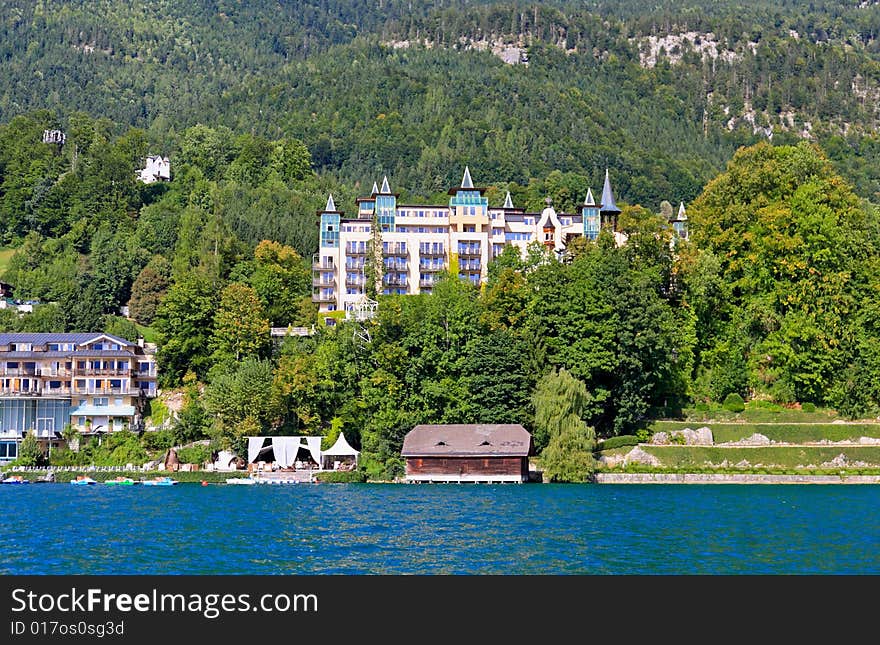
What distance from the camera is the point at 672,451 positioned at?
9238 cm

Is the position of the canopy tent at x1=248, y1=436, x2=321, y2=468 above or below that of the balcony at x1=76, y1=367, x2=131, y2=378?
below

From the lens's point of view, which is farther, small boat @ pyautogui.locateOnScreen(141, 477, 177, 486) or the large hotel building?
the large hotel building

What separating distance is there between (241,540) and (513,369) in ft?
142

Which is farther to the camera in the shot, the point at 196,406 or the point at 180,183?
the point at 180,183

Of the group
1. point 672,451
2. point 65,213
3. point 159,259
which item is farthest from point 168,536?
point 65,213

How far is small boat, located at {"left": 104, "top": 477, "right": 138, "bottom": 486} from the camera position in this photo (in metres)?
90.3

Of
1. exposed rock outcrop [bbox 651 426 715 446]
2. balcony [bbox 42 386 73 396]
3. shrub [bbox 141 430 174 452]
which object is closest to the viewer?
exposed rock outcrop [bbox 651 426 715 446]

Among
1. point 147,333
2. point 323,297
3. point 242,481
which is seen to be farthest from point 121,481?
point 323,297

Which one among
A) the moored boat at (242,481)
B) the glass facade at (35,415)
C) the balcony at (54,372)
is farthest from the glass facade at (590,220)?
the glass facade at (35,415)

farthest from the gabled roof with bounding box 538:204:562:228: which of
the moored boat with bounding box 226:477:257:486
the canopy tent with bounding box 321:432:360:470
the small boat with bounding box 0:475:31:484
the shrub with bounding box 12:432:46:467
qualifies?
the small boat with bounding box 0:475:31:484

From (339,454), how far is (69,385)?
86.4ft

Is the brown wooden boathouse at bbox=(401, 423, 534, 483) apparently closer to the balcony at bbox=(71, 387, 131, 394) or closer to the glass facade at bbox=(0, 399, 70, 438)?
the balcony at bbox=(71, 387, 131, 394)

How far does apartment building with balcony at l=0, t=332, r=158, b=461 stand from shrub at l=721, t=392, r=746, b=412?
46.9 metres
